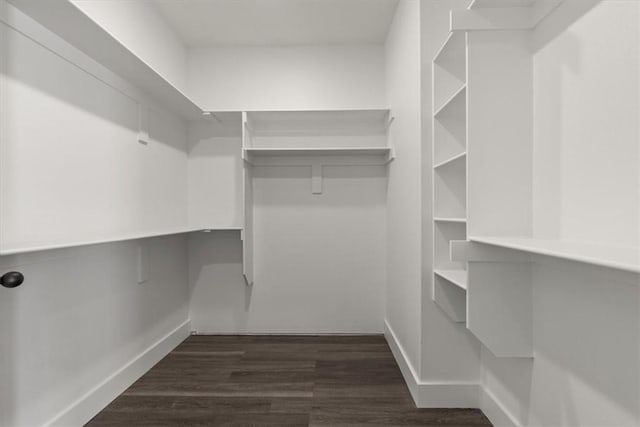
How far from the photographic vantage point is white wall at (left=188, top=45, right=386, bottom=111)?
3.41 metres

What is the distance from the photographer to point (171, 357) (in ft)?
9.67

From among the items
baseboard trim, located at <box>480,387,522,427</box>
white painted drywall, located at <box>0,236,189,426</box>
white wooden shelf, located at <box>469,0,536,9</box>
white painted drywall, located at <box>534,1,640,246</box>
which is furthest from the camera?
baseboard trim, located at <box>480,387,522,427</box>

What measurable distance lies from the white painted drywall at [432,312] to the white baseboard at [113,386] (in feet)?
5.80

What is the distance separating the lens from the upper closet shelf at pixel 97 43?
149 cm

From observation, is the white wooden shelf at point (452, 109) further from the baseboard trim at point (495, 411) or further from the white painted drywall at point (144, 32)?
the white painted drywall at point (144, 32)

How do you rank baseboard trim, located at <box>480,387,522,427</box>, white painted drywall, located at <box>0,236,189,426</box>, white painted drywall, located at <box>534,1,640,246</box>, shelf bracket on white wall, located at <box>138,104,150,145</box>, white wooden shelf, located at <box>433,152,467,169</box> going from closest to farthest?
white painted drywall, located at <box>534,1,640,246</box>, white painted drywall, located at <box>0,236,189,426</box>, white wooden shelf, located at <box>433,152,467,169</box>, baseboard trim, located at <box>480,387,522,427</box>, shelf bracket on white wall, located at <box>138,104,150,145</box>

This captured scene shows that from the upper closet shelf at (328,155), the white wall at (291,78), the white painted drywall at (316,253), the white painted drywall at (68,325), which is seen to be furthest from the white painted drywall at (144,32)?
the white painted drywall at (68,325)

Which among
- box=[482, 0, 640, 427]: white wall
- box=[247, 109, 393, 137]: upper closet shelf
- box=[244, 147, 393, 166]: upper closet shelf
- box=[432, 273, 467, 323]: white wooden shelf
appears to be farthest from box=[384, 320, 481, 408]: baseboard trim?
box=[247, 109, 393, 137]: upper closet shelf

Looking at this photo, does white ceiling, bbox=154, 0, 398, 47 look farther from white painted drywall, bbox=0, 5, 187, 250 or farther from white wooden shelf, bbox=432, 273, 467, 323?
white wooden shelf, bbox=432, 273, 467, 323

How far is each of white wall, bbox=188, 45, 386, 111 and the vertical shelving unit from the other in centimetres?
140

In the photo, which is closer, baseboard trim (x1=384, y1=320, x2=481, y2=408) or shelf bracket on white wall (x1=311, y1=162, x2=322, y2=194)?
baseboard trim (x1=384, y1=320, x2=481, y2=408)

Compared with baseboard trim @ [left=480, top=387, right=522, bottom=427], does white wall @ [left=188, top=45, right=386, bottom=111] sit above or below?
above

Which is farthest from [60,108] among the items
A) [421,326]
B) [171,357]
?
[421,326]

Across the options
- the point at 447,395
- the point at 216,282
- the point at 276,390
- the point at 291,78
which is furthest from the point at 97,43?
the point at 447,395
